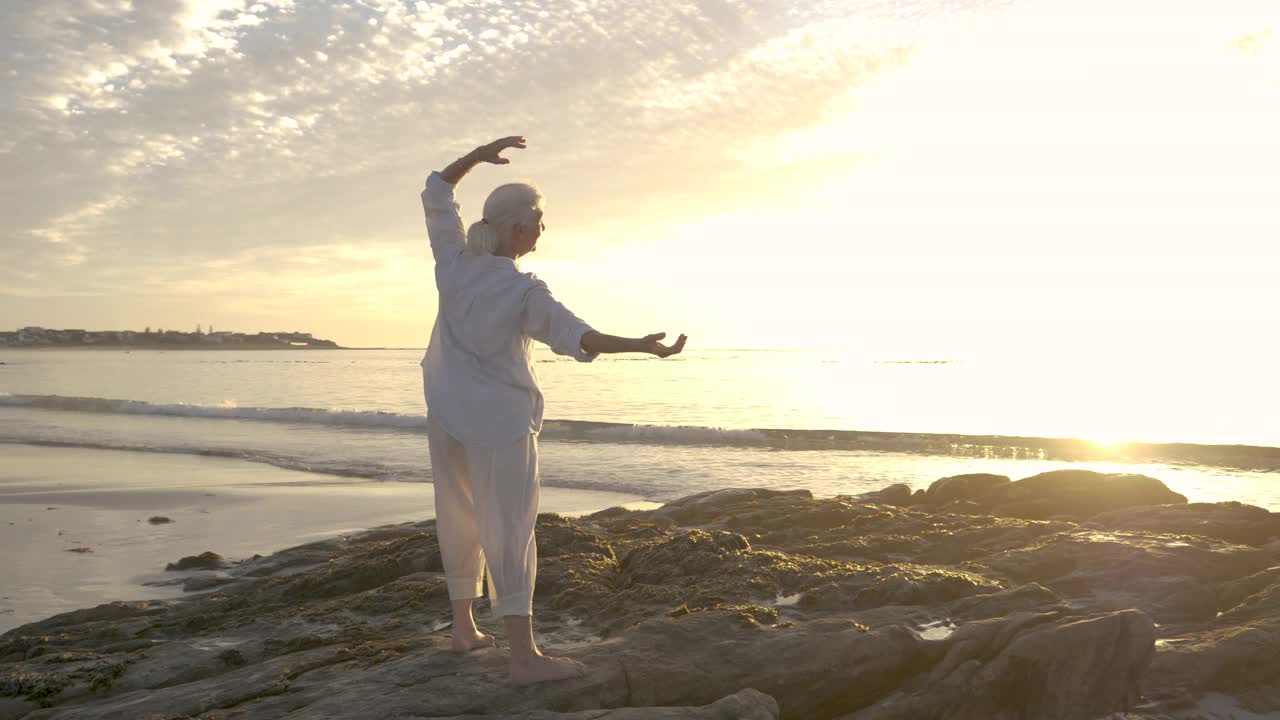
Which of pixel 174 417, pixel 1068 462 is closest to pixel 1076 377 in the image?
pixel 1068 462

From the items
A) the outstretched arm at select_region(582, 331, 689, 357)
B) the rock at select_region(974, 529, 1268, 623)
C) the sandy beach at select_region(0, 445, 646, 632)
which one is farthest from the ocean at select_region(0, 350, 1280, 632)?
the rock at select_region(974, 529, 1268, 623)

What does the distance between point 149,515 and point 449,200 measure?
398 inches

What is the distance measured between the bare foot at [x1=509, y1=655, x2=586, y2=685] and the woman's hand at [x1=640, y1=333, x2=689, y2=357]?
150cm

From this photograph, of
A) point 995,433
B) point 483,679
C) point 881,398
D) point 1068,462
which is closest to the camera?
point 483,679

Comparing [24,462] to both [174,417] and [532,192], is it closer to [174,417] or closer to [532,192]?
[174,417]

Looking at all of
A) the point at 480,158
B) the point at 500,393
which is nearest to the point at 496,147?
the point at 480,158

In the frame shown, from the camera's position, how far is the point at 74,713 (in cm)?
400

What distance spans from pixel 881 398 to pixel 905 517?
116 feet

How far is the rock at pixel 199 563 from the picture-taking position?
8.62m

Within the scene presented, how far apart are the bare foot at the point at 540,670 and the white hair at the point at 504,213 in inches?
72.1

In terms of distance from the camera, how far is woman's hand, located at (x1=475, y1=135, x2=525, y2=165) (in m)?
4.09

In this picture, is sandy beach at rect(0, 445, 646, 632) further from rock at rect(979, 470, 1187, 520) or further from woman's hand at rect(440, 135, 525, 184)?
rock at rect(979, 470, 1187, 520)

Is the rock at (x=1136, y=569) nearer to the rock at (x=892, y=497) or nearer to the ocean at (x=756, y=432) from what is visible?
the rock at (x=892, y=497)

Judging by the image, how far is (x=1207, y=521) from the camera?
724 centimetres
